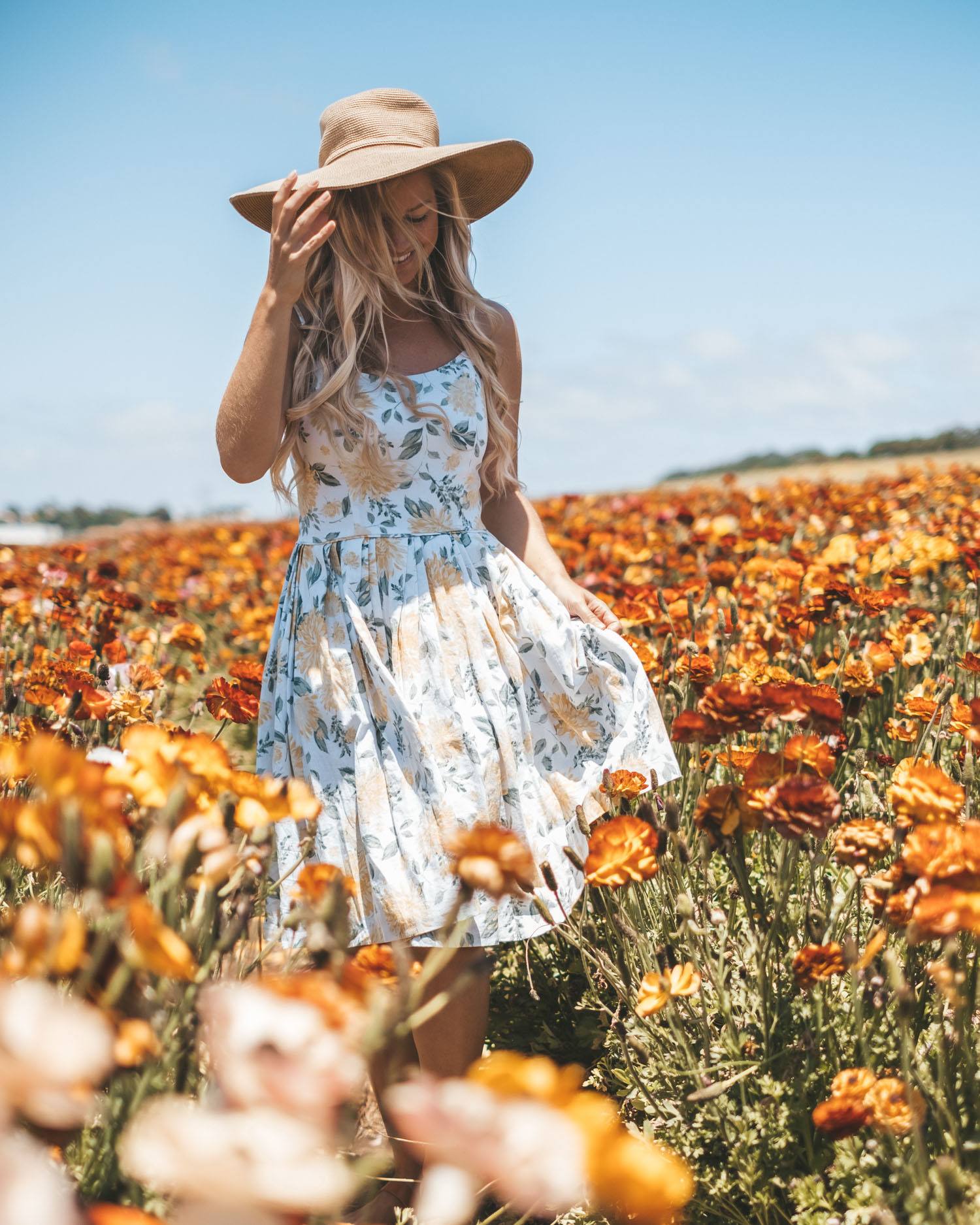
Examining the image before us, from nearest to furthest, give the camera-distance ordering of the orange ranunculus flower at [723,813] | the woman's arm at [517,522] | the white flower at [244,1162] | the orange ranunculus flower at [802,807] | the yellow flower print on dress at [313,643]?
1. the white flower at [244,1162]
2. the orange ranunculus flower at [802,807]
3. the orange ranunculus flower at [723,813]
4. the yellow flower print on dress at [313,643]
5. the woman's arm at [517,522]

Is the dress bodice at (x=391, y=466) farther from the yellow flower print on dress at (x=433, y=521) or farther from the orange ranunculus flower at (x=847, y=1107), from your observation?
the orange ranunculus flower at (x=847, y=1107)

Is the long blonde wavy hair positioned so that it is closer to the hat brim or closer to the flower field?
the hat brim

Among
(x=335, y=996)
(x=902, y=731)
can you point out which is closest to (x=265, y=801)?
(x=335, y=996)

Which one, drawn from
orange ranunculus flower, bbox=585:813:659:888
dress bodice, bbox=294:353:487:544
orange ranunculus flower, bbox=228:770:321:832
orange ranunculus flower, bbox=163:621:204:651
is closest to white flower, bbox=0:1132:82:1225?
orange ranunculus flower, bbox=228:770:321:832

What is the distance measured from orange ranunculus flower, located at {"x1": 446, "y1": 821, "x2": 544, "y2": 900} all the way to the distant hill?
14040 millimetres

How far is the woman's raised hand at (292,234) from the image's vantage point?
150 cm

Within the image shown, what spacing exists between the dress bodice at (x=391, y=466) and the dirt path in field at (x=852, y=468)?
7.14m

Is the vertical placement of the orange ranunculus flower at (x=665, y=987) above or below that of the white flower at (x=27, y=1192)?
below

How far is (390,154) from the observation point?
1720 millimetres

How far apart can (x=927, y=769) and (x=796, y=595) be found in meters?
1.53

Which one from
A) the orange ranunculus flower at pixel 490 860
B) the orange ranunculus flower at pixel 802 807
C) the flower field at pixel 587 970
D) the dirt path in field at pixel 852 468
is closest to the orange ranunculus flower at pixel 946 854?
the flower field at pixel 587 970

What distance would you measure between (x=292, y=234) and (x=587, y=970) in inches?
50.1

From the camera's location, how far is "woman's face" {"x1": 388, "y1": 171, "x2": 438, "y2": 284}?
1.79 metres

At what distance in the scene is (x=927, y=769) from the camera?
3.48 feet
